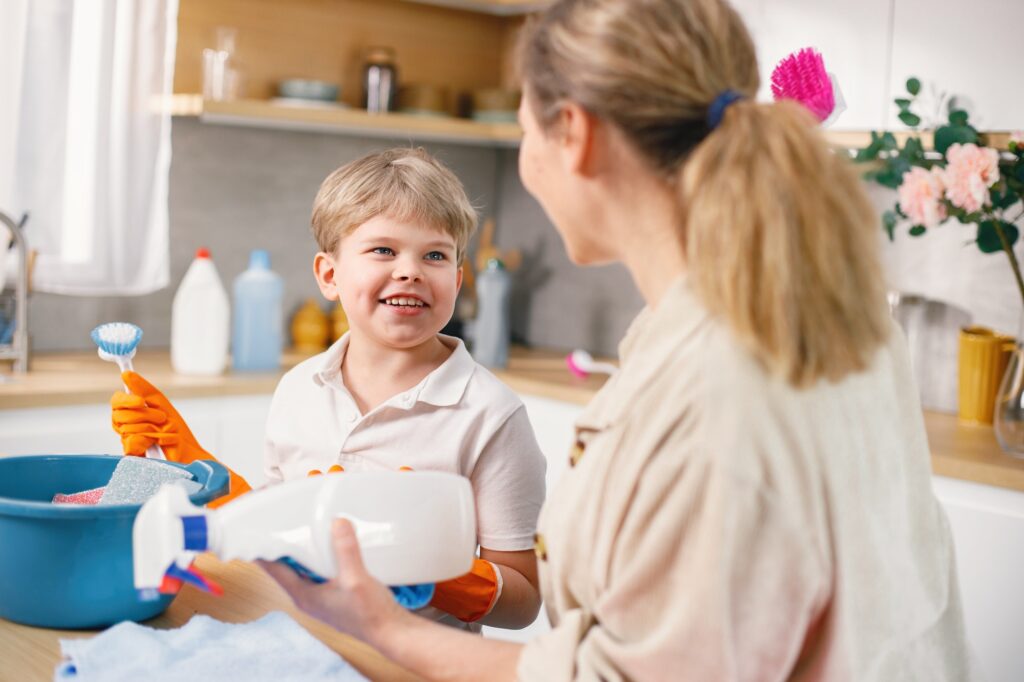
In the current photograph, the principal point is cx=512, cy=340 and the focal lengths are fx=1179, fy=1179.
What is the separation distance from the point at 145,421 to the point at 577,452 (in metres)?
0.63

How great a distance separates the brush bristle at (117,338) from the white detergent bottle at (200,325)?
1.44 metres

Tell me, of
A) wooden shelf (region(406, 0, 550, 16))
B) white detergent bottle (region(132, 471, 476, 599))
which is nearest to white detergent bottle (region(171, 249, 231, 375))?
wooden shelf (region(406, 0, 550, 16))

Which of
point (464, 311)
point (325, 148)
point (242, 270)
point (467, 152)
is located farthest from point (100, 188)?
point (467, 152)

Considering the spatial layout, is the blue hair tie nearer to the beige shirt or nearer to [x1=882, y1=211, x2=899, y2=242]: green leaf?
the beige shirt

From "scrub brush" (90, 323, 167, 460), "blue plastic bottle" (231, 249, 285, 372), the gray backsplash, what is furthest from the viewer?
the gray backsplash

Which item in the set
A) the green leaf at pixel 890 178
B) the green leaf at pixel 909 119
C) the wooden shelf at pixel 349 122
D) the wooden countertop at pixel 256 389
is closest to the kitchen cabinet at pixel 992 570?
the wooden countertop at pixel 256 389

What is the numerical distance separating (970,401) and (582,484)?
75.3 inches

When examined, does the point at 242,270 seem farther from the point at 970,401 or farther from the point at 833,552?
the point at 833,552

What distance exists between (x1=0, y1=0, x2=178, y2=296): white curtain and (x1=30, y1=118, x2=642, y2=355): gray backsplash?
167 millimetres

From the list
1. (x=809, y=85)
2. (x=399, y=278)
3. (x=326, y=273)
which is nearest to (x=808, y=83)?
(x=809, y=85)

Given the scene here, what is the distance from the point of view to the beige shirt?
2.75 feet

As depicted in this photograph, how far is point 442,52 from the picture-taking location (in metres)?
3.61

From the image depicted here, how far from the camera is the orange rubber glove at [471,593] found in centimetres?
125

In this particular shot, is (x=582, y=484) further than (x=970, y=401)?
No
